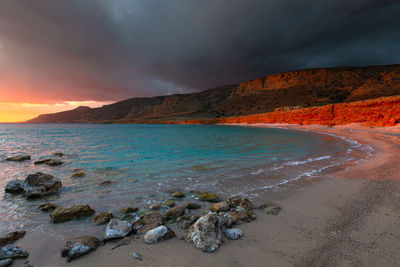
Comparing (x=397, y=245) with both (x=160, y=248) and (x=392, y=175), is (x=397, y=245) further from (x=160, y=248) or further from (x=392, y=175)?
(x=392, y=175)

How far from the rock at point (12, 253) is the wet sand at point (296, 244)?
138 mm

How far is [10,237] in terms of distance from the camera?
3.68 m

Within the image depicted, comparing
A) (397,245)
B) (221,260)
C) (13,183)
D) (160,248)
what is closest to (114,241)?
(160,248)

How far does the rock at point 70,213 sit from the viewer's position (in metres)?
4.54

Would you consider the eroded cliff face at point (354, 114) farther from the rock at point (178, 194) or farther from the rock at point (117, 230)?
the rock at point (117, 230)

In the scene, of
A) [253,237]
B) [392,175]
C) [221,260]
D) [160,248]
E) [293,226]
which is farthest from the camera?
[392,175]

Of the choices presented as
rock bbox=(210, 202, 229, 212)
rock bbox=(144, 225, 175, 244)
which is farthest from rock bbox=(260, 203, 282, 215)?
rock bbox=(144, 225, 175, 244)

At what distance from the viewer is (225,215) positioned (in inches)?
162

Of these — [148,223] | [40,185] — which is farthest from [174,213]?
[40,185]

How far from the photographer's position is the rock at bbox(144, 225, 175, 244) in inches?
136

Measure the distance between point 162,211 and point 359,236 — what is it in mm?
4569

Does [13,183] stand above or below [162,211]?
above

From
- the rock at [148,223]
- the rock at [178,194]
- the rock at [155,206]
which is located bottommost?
the rock at [178,194]

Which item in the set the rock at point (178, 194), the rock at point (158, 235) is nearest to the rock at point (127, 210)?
the rock at point (178, 194)
